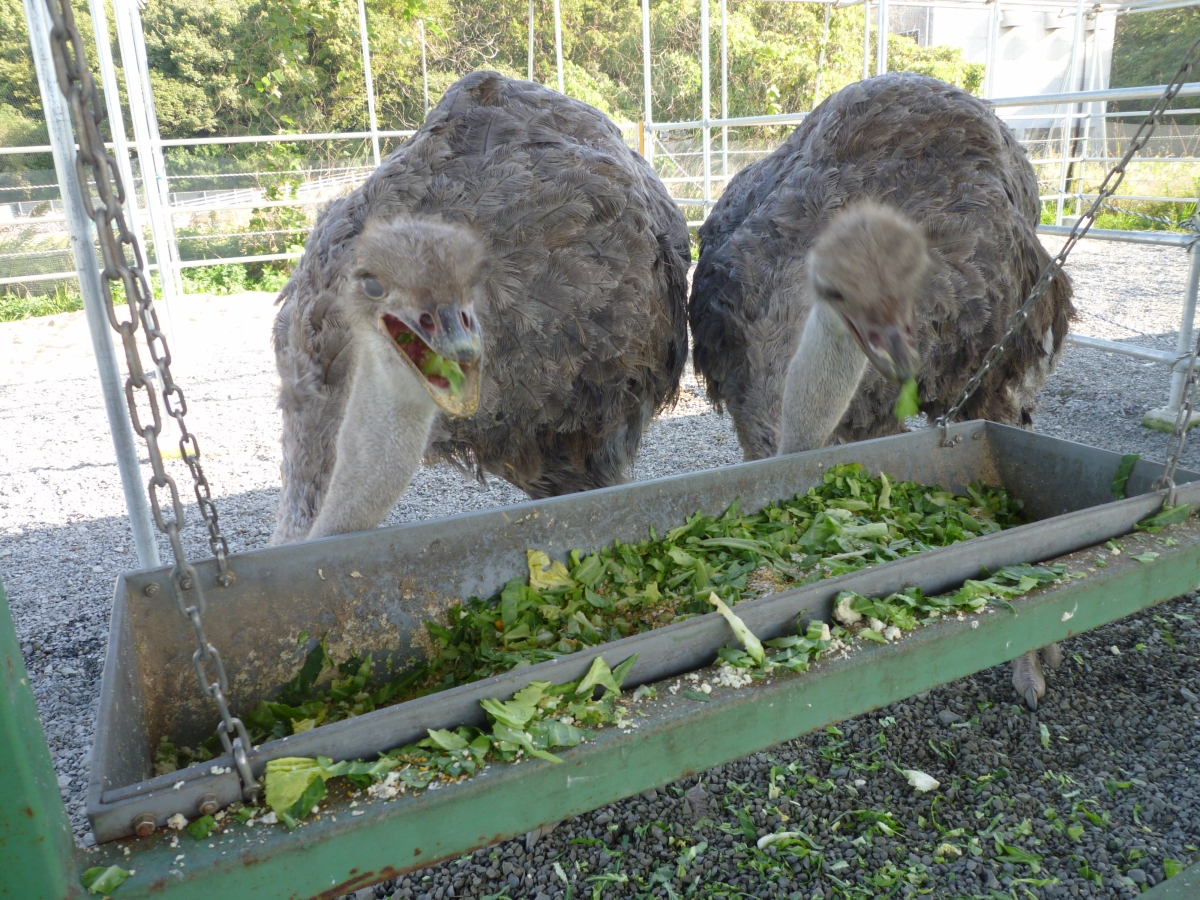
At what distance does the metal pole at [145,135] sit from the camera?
19.9ft

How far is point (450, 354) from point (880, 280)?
3.30 ft

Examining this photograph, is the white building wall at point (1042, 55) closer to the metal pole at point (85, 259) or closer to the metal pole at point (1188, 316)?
the metal pole at point (1188, 316)

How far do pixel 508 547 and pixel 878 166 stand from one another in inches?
78.5

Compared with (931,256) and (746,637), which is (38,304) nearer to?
(931,256)

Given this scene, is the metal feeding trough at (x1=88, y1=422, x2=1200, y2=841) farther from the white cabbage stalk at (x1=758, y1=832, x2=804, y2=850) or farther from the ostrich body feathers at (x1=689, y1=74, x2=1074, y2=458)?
the white cabbage stalk at (x1=758, y1=832, x2=804, y2=850)

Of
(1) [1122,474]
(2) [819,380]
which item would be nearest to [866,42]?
(2) [819,380]

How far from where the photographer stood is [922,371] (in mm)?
3188

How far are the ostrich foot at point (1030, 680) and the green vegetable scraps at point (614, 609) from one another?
45 cm

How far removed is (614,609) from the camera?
7.07 feet

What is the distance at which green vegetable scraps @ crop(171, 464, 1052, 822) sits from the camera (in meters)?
1.37

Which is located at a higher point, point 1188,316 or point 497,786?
point 497,786

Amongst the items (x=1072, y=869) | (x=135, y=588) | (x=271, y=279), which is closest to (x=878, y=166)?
(x=1072, y=869)

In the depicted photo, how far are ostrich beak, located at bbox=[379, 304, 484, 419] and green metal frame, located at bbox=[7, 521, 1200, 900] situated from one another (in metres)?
0.68

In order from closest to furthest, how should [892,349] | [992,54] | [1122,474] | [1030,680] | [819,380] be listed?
[892,349], [1122,474], [819,380], [1030,680], [992,54]
